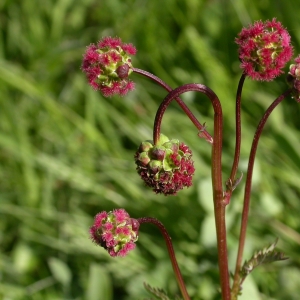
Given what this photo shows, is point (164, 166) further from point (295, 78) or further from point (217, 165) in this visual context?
point (295, 78)

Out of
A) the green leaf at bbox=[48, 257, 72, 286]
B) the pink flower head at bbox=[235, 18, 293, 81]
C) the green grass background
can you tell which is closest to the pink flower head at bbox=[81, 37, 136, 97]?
the pink flower head at bbox=[235, 18, 293, 81]

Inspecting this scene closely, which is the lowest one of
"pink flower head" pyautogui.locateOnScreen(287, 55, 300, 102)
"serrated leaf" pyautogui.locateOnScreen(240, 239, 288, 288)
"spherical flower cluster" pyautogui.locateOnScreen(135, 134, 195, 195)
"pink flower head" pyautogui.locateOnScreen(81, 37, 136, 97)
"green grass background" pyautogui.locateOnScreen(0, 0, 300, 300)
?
"serrated leaf" pyautogui.locateOnScreen(240, 239, 288, 288)

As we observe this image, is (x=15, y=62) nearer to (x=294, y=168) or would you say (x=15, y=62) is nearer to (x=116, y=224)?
(x=294, y=168)

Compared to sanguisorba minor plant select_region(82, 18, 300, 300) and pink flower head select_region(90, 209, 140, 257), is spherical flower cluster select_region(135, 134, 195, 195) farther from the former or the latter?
pink flower head select_region(90, 209, 140, 257)

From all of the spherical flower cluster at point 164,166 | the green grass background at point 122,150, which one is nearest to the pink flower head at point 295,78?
the spherical flower cluster at point 164,166

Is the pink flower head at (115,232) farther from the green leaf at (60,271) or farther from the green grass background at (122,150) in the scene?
the green leaf at (60,271)

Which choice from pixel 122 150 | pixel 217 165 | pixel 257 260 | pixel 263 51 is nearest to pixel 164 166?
pixel 217 165

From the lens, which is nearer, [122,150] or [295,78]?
[295,78]
